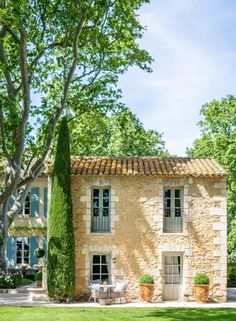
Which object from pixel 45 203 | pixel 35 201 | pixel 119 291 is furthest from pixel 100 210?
pixel 35 201

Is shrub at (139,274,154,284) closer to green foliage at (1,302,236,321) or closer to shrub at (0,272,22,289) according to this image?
green foliage at (1,302,236,321)

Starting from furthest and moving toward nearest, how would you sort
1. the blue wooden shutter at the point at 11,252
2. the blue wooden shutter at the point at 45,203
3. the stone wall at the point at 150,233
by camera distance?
1. the blue wooden shutter at the point at 45,203
2. the blue wooden shutter at the point at 11,252
3. the stone wall at the point at 150,233

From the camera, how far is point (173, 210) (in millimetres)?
20234

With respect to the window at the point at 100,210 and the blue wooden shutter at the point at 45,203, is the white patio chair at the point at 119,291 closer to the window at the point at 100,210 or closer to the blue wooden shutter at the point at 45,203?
the window at the point at 100,210

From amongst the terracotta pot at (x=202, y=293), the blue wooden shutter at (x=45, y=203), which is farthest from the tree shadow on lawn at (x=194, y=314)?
the blue wooden shutter at (x=45, y=203)

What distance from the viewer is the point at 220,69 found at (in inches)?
680

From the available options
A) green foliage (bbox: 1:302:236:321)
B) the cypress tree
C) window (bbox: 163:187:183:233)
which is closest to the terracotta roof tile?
the cypress tree

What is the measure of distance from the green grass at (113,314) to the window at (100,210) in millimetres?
3737

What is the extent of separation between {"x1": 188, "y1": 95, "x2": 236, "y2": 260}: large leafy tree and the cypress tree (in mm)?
15589

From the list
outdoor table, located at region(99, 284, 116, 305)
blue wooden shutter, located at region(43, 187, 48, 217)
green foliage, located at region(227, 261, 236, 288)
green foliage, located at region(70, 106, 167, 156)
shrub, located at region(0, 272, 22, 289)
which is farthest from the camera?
green foliage, located at region(70, 106, 167, 156)

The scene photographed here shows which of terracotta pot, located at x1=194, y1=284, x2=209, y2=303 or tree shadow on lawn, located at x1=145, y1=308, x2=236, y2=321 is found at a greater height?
terracotta pot, located at x1=194, y1=284, x2=209, y2=303

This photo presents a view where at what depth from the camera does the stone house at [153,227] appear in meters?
19.7

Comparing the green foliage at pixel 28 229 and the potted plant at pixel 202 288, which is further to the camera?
the green foliage at pixel 28 229

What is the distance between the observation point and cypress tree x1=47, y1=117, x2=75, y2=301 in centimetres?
1900
